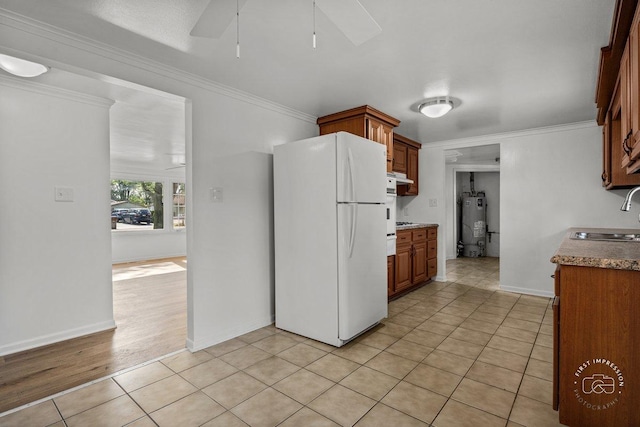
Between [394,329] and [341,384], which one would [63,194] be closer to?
[341,384]

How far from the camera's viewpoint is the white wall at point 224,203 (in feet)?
8.12

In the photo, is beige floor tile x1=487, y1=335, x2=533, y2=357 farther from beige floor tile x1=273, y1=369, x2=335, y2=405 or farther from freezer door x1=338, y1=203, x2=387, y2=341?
beige floor tile x1=273, y1=369, x2=335, y2=405

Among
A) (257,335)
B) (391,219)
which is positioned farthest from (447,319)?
(257,335)

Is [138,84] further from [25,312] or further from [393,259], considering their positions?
[393,259]

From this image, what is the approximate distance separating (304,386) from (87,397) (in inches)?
52.1

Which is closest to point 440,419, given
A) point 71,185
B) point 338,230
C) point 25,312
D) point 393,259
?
point 338,230

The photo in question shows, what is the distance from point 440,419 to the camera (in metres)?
1.73

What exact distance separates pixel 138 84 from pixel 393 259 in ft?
10.1

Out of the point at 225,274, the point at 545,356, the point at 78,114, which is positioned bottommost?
the point at 545,356

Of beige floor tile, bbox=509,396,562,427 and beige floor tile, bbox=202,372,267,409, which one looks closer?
beige floor tile, bbox=509,396,562,427

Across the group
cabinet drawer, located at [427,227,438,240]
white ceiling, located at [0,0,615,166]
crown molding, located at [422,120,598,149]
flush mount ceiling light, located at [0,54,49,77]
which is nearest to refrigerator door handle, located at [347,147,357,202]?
white ceiling, located at [0,0,615,166]

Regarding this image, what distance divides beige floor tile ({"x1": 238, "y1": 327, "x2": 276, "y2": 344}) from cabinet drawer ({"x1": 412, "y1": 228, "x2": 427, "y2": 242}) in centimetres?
230

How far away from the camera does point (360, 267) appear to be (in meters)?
2.80

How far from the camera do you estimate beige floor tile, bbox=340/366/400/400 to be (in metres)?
1.99
